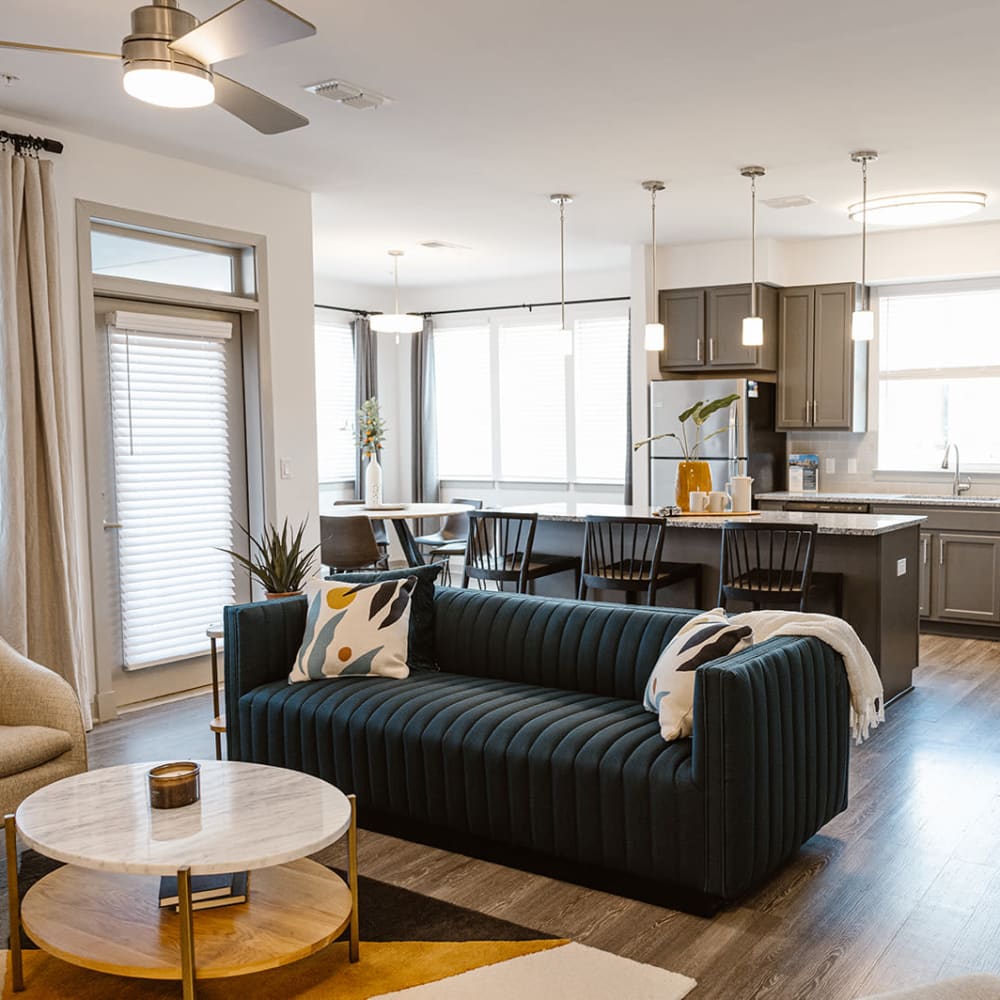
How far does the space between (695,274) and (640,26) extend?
14.2 ft

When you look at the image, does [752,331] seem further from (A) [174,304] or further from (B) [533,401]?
(B) [533,401]

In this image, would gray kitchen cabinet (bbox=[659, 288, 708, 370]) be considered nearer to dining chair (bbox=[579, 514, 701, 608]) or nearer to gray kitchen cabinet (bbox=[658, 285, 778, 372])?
gray kitchen cabinet (bbox=[658, 285, 778, 372])

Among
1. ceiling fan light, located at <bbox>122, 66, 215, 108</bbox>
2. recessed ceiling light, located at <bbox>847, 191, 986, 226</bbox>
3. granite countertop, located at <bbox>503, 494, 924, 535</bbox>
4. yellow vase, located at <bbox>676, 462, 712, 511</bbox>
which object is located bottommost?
granite countertop, located at <bbox>503, 494, 924, 535</bbox>

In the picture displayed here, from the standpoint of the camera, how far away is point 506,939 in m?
2.79

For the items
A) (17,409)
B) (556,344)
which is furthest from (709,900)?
(556,344)

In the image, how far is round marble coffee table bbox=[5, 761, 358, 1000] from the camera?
227cm

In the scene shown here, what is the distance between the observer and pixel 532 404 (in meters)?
9.69

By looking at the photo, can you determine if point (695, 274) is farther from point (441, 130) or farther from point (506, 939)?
point (506, 939)

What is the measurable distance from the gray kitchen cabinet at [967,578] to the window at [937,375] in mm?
910

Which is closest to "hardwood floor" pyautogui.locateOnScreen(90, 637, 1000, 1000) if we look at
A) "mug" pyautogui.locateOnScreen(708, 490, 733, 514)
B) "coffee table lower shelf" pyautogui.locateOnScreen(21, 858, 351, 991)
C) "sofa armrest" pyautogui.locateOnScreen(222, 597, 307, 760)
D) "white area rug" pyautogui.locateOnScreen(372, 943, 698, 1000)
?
"white area rug" pyautogui.locateOnScreen(372, 943, 698, 1000)

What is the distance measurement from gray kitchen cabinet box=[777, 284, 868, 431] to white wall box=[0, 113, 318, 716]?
12.0 ft

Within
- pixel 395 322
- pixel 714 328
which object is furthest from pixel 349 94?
pixel 714 328

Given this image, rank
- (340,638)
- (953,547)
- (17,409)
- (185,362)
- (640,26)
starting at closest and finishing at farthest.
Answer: (640,26), (340,638), (17,409), (185,362), (953,547)

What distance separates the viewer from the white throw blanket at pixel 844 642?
3311 millimetres
